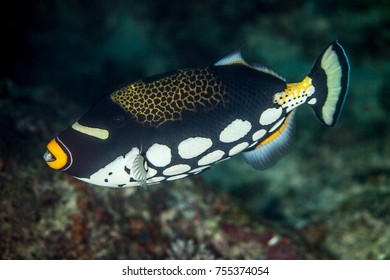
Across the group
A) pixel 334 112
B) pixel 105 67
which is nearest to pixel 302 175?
pixel 334 112

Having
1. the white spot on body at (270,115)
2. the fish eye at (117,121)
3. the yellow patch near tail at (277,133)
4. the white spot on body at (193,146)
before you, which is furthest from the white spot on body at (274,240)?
the fish eye at (117,121)

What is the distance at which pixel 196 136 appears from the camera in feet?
6.18

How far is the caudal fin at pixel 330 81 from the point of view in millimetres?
2031

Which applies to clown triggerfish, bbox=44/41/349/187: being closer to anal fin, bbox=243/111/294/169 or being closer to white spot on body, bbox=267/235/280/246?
anal fin, bbox=243/111/294/169

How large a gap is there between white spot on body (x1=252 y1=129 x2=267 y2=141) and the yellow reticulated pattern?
0.33m

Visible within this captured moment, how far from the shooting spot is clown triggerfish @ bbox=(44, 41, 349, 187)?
5.94ft

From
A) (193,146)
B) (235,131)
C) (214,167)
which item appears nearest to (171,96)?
(193,146)

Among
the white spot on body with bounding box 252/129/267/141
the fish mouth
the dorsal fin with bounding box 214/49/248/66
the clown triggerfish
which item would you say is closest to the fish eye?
the clown triggerfish

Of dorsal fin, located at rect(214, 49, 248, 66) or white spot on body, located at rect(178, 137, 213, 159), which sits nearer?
white spot on body, located at rect(178, 137, 213, 159)

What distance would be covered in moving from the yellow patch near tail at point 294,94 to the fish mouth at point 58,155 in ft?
3.99

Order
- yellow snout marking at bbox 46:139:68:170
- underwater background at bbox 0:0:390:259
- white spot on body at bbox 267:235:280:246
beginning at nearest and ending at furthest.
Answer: yellow snout marking at bbox 46:139:68:170 → underwater background at bbox 0:0:390:259 → white spot on body at bbox 267:235:280:246

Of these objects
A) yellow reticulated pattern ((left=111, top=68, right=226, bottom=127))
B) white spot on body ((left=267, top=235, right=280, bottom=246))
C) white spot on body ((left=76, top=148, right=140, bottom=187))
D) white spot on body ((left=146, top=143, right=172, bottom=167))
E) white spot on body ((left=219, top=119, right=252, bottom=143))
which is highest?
yellow reticulated pattern ((left=111, top=68, right=226, bottom=127))

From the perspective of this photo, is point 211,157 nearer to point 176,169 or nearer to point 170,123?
point 176,169

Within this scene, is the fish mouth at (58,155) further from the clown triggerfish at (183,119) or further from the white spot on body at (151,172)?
the white spot on body at (151,172)
